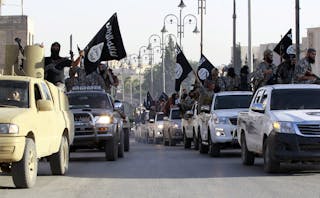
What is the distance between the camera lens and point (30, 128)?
12461 mm

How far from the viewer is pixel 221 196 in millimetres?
11523

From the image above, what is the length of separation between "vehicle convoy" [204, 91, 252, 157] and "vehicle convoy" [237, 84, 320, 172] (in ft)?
11.7

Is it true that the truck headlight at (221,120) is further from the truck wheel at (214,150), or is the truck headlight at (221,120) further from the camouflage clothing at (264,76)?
the camouflage clothing at (264,76)

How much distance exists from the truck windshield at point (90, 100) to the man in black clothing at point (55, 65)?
75 cm

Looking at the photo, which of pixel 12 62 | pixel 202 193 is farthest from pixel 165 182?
pixel 12 62

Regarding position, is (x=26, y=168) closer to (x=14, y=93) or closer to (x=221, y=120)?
(x=14, y=93)

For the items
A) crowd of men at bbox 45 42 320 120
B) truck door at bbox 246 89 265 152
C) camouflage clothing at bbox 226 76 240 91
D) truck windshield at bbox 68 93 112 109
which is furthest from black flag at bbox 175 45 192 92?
truck door at bbox 246 89 265 152

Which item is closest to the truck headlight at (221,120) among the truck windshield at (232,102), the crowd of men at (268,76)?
the truck windshield at (232,102)

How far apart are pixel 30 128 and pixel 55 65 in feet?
28.4

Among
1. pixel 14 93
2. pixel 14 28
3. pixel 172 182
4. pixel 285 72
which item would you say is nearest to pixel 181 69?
pixel 285 72

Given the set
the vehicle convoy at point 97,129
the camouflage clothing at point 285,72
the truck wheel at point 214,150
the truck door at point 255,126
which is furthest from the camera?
the truck wheel at point 214,150

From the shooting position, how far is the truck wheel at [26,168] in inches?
478

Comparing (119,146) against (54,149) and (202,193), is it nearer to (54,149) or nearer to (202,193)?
(54,149)

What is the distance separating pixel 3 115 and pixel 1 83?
5.52 feet
